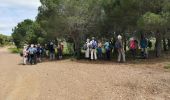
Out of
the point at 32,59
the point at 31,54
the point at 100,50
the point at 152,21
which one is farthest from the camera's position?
the point at 32,59

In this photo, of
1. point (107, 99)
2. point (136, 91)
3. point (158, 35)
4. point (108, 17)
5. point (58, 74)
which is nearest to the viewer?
point (107, 99)

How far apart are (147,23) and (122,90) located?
12466 millimetres

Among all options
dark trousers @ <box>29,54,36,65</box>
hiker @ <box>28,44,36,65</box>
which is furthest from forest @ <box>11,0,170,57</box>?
dark trousers @ <box>29,54,36,65</box>

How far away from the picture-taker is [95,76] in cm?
2136

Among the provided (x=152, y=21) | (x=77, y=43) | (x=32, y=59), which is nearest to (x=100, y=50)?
(x=32, y=59)

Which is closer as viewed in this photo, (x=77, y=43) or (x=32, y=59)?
(x=32, y=59)

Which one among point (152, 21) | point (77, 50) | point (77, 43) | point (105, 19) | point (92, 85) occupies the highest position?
point (105, 19)

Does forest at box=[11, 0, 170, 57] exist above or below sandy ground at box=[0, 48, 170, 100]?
above

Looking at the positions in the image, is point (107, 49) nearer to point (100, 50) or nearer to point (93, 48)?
point (100, 50)

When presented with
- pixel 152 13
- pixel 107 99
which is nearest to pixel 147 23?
pixel 152 13

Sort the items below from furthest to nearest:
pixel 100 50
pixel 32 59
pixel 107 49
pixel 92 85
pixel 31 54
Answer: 1. pixel 32 59
2. pixel 31 54
3. pixel 100 50
4. pixel 107 49
5. pixel 92 85

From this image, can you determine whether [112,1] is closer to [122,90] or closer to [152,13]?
[152,13]

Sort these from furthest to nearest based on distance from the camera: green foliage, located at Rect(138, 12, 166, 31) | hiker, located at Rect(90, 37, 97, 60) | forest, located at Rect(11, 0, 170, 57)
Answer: hiker, located at Rect(90, 37, 97, 60)
forest, located at Rect(11, 0, 170, 57)
green foliage, located at Rect(138, 12, 166, 31)

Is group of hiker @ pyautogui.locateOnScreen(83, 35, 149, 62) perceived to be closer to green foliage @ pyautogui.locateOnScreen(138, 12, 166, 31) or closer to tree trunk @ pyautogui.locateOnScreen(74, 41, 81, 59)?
green foliage @ pyautogui.locateOnScreen(138, 12, 166, 31)
